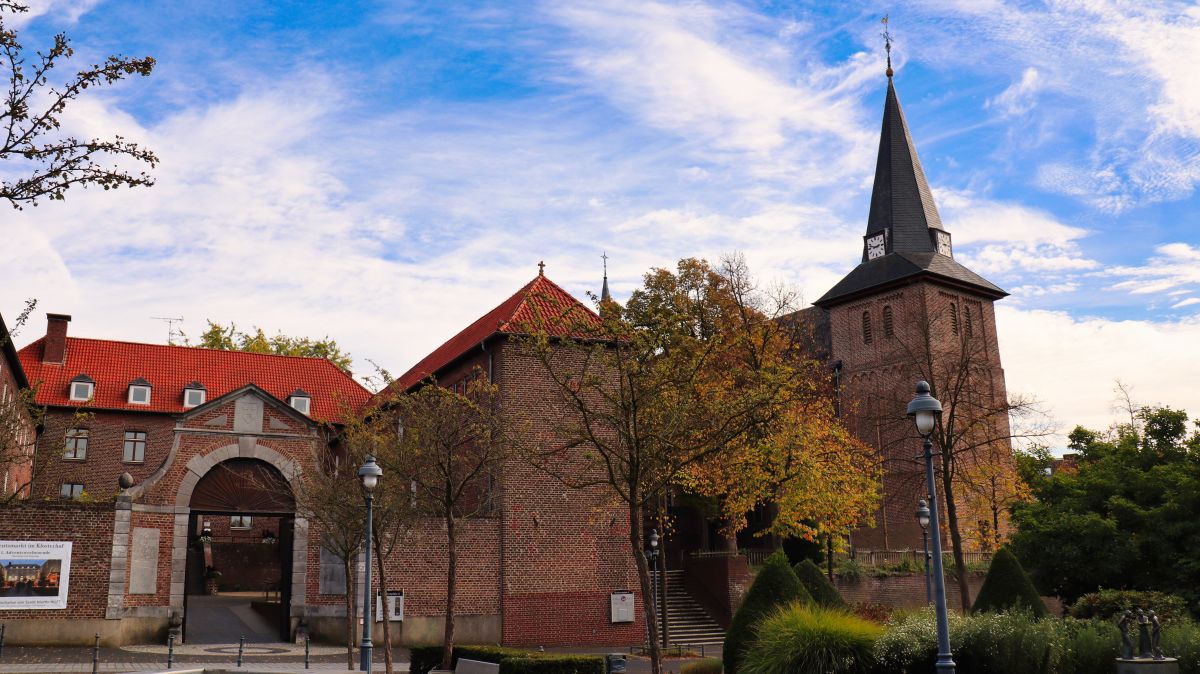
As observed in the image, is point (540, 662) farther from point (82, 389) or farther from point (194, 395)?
point (82, 389)

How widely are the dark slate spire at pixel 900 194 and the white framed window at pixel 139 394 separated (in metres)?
38.9

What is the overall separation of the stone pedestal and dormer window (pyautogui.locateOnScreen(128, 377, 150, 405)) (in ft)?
126

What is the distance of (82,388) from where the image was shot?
4100cm

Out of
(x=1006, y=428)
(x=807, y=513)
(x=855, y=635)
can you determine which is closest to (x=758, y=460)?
(x=807, y=513)

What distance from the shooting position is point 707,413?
18.3 meters

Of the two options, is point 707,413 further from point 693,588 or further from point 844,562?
point 844,562

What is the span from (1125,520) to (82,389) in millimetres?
38642

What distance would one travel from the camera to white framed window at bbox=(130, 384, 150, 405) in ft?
136

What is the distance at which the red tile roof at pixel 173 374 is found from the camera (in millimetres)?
41500

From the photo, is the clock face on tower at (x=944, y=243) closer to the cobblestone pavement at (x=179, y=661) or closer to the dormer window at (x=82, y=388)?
the cobblestone pavement at (x=179, y=661)

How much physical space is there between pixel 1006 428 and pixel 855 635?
42.1 metres

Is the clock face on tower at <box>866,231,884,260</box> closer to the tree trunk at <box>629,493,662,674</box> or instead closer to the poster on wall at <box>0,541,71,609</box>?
the tree trunk at <box>629,493,662,674</box>

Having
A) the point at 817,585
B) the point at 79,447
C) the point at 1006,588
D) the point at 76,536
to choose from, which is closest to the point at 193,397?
the point at 79,447

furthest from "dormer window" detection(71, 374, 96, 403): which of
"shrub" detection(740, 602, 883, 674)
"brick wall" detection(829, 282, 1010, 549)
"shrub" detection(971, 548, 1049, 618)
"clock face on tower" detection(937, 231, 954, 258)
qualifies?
"clock face on tower" detection(937, 231, 954, 258)
